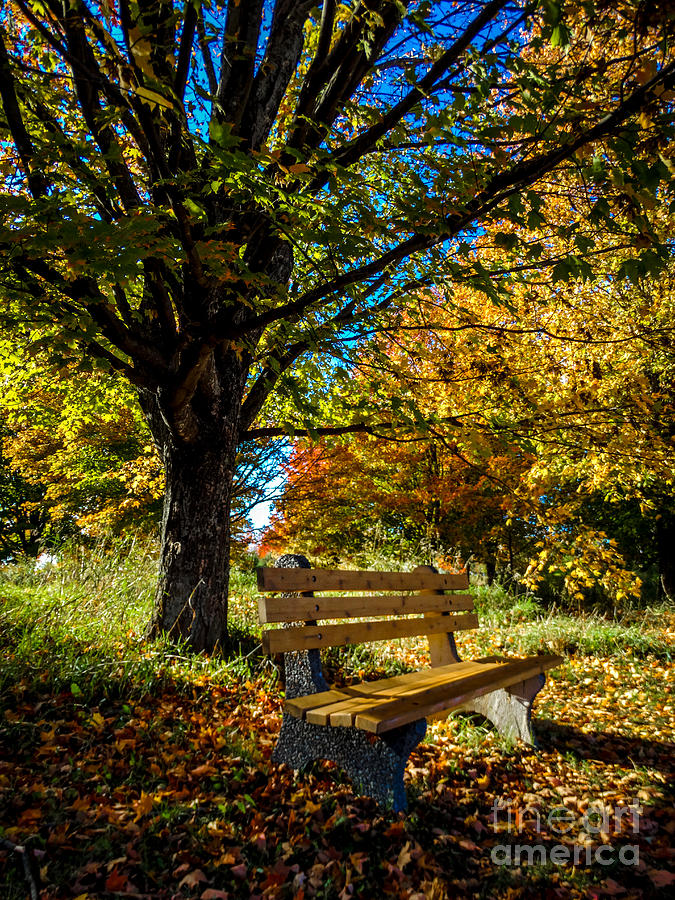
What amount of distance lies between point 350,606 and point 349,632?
0.53 ft

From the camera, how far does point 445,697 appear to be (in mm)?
2646

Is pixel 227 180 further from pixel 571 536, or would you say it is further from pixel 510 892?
pixel 571 536

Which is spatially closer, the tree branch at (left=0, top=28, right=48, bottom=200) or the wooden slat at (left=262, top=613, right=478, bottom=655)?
the tree branch at (left=0, top=28, right=48, bottom=200)

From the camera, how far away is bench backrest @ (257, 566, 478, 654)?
2830 millimetres

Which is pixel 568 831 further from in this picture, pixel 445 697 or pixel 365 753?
pixel 365 753

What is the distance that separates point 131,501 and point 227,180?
752cm

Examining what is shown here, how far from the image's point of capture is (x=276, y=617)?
2.78 meters

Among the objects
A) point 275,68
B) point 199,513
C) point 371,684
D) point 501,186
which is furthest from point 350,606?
point 275,68

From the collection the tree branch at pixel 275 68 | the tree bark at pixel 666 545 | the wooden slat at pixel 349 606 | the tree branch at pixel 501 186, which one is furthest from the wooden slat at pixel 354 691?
the tree bark at pixel 666 545

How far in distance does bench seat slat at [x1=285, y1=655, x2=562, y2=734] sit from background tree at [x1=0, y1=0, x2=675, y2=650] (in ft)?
5.94

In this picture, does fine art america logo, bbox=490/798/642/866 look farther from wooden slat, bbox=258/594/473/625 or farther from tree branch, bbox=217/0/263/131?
tree branch, bbox=217/0/263/131

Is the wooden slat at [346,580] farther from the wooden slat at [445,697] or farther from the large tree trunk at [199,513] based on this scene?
the large tree trunk at [199,513]

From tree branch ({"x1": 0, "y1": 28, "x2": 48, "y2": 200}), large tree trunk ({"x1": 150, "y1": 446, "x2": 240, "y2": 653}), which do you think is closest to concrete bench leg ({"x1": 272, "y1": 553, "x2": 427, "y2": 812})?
large tree trunk ({"x1": 150, "y1": 446, "x2": 240, "y2": 653})

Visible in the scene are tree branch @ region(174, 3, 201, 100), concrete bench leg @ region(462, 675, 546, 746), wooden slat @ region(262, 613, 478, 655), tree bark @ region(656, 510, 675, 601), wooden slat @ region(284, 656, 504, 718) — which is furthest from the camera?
tree bark @ region(656, 510, 675, 601)
